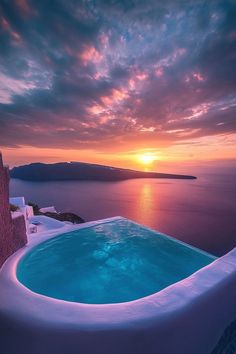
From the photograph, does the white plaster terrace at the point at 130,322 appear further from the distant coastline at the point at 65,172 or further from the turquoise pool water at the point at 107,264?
the distant coastline at the point at 65,172

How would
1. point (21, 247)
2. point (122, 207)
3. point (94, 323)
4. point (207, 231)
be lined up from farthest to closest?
point (122, 207), point (207, 231), point (21, 247), point (94, 323)

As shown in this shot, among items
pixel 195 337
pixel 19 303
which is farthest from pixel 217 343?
pixel 19 303

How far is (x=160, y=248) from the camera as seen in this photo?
7.95 meters

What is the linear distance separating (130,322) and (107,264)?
4.83 m

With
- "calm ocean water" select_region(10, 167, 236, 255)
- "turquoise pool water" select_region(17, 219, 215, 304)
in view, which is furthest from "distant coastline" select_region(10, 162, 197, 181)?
"turquoise pool water" select_region(17, 219, 215, 304)

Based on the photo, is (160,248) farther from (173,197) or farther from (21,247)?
(173,197)

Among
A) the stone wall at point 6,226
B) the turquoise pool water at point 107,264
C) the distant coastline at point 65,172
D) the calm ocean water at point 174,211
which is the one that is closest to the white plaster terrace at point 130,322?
the stone wall at point 6,226

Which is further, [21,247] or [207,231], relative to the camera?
[207,231]

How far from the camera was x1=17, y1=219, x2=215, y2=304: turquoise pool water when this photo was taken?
548 centimetres

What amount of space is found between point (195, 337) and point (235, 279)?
1.18m

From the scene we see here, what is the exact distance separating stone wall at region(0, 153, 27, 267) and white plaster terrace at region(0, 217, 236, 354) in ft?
6.17

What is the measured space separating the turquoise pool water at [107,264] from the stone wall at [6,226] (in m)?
0.49

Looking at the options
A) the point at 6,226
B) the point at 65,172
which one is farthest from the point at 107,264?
the point at 65,172

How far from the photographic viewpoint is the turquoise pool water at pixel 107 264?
548 centimetres
